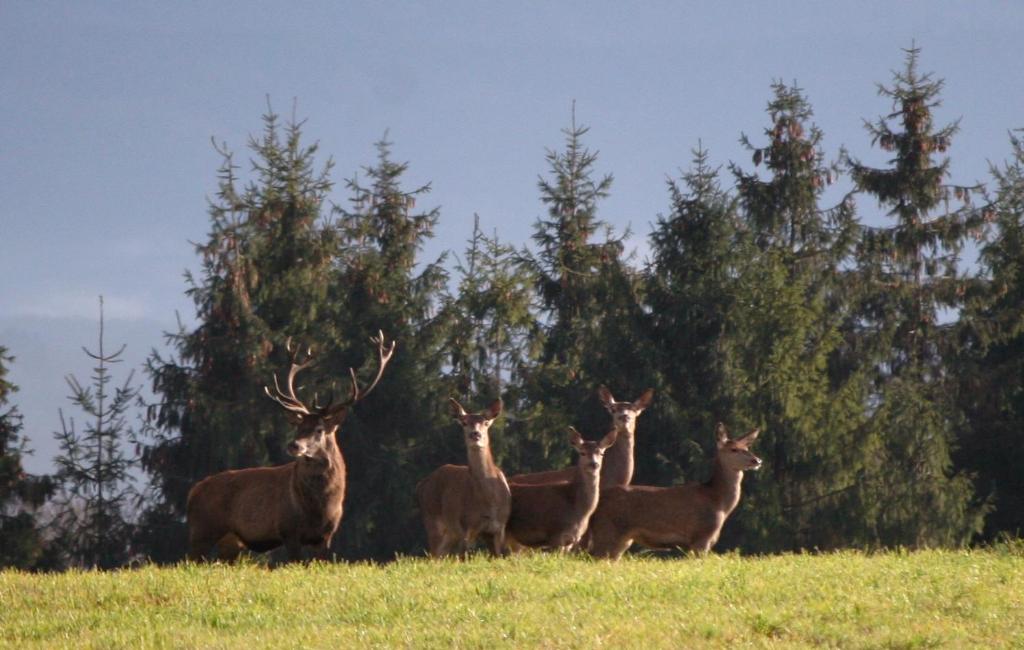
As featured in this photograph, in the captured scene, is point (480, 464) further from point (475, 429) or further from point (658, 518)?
point (658, 518)

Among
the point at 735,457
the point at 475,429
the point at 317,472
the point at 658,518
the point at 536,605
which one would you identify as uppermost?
the point at 475,429

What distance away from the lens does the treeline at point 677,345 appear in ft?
94.9

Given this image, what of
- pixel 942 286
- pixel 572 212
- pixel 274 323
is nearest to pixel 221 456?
pixel 274 323

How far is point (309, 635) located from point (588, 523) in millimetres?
6435

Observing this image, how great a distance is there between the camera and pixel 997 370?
31469mm

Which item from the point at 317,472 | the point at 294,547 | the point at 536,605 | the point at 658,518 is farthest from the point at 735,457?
the point at 536,605

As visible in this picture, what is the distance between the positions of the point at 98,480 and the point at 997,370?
17.6m

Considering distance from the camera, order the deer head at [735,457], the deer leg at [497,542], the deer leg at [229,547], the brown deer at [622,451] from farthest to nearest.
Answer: the brown deer at [622,451], the deer head at [735,457], the deer leg at [229,547], the deer leg at [497,542]

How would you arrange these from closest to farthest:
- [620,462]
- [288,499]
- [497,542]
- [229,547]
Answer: [288,499], [497,542], [229,547], [620,462]

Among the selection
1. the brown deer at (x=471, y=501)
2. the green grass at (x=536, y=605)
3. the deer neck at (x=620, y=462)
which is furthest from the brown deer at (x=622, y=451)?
the green grass at (x=536, y=605)

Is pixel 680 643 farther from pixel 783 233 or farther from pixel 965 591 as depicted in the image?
pixel 783 233

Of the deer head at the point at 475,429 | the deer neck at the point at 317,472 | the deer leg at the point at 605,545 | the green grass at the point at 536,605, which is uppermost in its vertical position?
the deer head at the point at 475,429

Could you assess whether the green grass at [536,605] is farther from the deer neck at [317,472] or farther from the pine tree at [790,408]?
the pine tree at [790,408]

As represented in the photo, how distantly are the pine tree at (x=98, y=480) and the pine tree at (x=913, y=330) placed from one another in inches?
557
